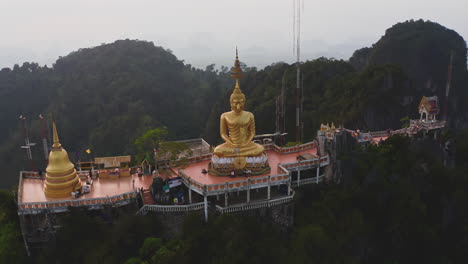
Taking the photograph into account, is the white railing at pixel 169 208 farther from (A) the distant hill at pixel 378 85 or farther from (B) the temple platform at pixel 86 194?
(A) the distant hill at pixel 378 85

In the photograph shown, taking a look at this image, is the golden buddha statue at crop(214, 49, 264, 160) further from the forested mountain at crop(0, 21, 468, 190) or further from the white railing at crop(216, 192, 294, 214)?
the forested mountain at crop(0, 21, 468, 190)

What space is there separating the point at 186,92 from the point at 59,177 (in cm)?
4859

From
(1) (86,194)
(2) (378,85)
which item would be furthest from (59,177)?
(2) (378,85)

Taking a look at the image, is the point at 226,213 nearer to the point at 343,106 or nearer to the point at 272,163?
the point at 272,163

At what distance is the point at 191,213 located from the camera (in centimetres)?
1683

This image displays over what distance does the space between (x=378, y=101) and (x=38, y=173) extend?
30.5 metres

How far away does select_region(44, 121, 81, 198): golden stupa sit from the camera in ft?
57.2

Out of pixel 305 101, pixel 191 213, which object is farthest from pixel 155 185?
pixel 305 101

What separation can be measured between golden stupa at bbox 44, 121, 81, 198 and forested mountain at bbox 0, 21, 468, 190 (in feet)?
86.0

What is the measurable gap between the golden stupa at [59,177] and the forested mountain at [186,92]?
26210mm

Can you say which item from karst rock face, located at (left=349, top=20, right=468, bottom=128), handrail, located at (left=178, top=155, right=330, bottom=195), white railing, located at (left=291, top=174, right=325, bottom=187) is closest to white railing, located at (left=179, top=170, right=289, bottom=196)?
handrail, located at (left=178, top=155, right=330, bottom=195)

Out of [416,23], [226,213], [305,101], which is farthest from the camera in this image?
[416,23]

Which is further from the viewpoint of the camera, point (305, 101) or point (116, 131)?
point (116, 131)

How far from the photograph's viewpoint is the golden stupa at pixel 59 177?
1744 centimetres
